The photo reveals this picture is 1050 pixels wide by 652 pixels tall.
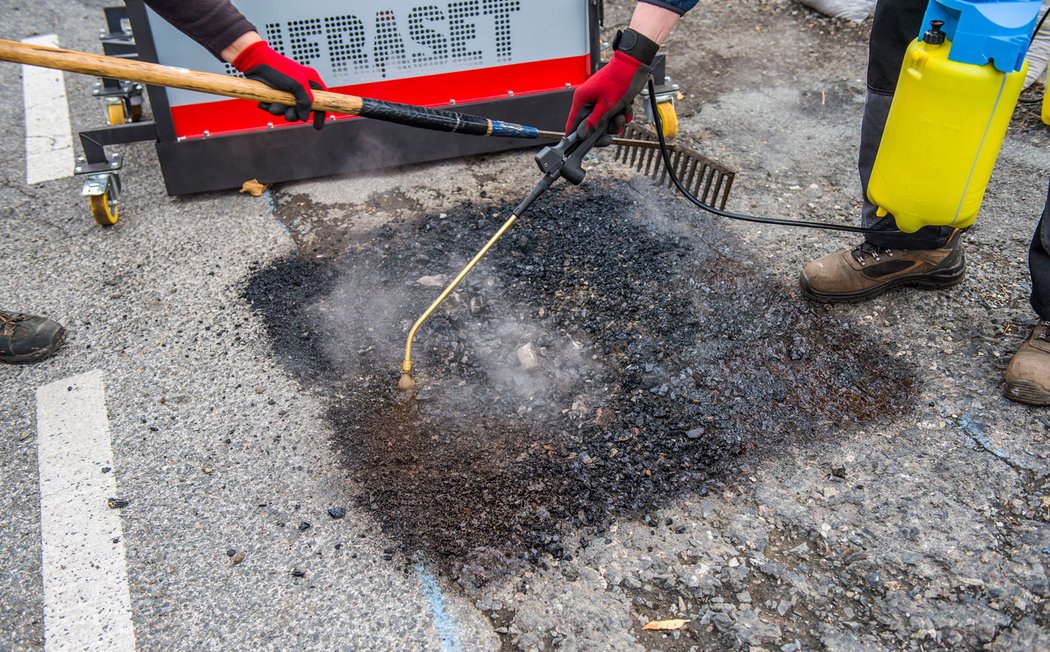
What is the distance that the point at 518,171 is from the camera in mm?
3949

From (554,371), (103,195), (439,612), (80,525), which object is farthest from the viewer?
(103,195)

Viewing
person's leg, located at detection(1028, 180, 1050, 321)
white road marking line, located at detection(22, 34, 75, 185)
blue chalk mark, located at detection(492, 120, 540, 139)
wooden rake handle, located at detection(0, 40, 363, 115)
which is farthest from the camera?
white road marking line, located at detection(22, 34, 75, 185)

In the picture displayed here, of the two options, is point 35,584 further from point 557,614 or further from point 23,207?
point 23,207

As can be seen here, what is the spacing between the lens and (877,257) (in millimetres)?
2920

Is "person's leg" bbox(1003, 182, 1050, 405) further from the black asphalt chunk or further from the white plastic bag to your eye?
the white plastic bag

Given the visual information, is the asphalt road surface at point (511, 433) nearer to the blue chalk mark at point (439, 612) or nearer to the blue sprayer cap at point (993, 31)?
the blue chalk mark at point (439, 612)

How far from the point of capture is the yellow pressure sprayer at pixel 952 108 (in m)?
2.18

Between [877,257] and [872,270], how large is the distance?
53 mm

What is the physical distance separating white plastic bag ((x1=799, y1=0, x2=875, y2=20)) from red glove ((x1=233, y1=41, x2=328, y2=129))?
424 cm

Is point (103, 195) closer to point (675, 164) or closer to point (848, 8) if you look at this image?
point (675, 164)

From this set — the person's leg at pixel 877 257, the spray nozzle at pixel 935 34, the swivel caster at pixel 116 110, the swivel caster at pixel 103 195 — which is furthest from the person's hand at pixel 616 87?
the swivel caster at pixel 116 110

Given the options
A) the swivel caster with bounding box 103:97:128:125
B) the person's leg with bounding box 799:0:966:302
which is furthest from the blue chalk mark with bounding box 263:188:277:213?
the person's leg with bounding box 799:0:966:302

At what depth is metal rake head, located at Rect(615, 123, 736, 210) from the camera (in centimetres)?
328

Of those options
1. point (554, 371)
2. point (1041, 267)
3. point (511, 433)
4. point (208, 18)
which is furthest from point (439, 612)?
point (1041, 267)
